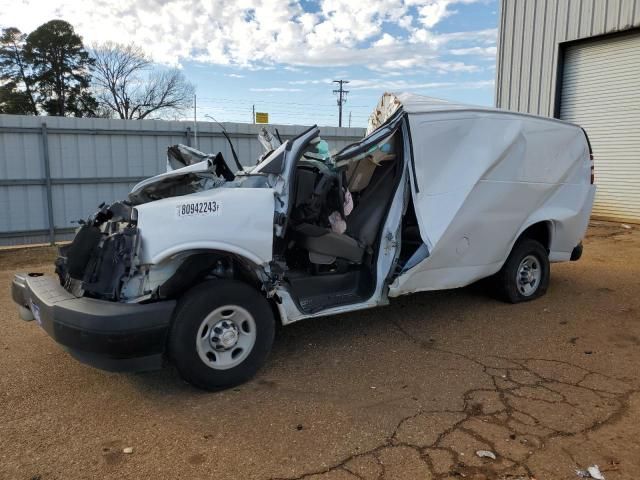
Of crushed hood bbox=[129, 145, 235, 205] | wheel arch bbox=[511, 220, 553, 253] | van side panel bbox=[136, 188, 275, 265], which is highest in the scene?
crushed hood bbox=[129, 145, 235, 205]

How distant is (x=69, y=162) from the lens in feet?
33.4

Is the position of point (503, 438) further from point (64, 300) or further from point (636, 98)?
point (636, 98)

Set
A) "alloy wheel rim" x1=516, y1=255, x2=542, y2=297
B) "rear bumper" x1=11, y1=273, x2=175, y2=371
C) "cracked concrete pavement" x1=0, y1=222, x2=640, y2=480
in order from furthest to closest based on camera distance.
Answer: "alloy wheel rim" x1=516, y1=255, x2=542, y2=297 → "rear bumper" x1=11, y1=273, x2=175, y2=371 → "cracked concrete pavement" x1=0, y1=222, x2=640, y2=480

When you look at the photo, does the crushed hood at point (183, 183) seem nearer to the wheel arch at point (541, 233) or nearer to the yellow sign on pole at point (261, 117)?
the wheel arch at point (541, 233)

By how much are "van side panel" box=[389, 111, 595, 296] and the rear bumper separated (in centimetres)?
212

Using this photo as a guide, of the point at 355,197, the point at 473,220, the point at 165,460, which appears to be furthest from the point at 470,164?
the point at 165,460

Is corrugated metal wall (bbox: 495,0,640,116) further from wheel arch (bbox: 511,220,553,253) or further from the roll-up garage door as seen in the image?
wheel arch (bbox: 511,220,553,253)

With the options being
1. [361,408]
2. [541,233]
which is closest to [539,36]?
[541,233]

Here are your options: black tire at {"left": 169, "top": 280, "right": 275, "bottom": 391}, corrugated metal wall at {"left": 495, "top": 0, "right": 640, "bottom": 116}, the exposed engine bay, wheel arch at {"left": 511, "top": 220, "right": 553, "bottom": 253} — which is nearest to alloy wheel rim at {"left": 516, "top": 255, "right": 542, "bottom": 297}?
wheel arch at {"left": 511, "top": 220, "right": 553, "bottom": 253}

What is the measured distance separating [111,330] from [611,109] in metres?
12.8

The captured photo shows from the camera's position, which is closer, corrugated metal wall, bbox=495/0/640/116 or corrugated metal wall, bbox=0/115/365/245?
corrugated metal wall, bbox=0/115/365/245

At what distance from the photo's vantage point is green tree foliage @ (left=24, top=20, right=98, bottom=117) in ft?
116

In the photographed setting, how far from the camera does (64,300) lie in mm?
3643

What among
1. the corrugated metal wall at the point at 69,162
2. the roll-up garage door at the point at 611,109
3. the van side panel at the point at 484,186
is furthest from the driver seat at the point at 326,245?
the roll-up garage door at the point at 611,109
